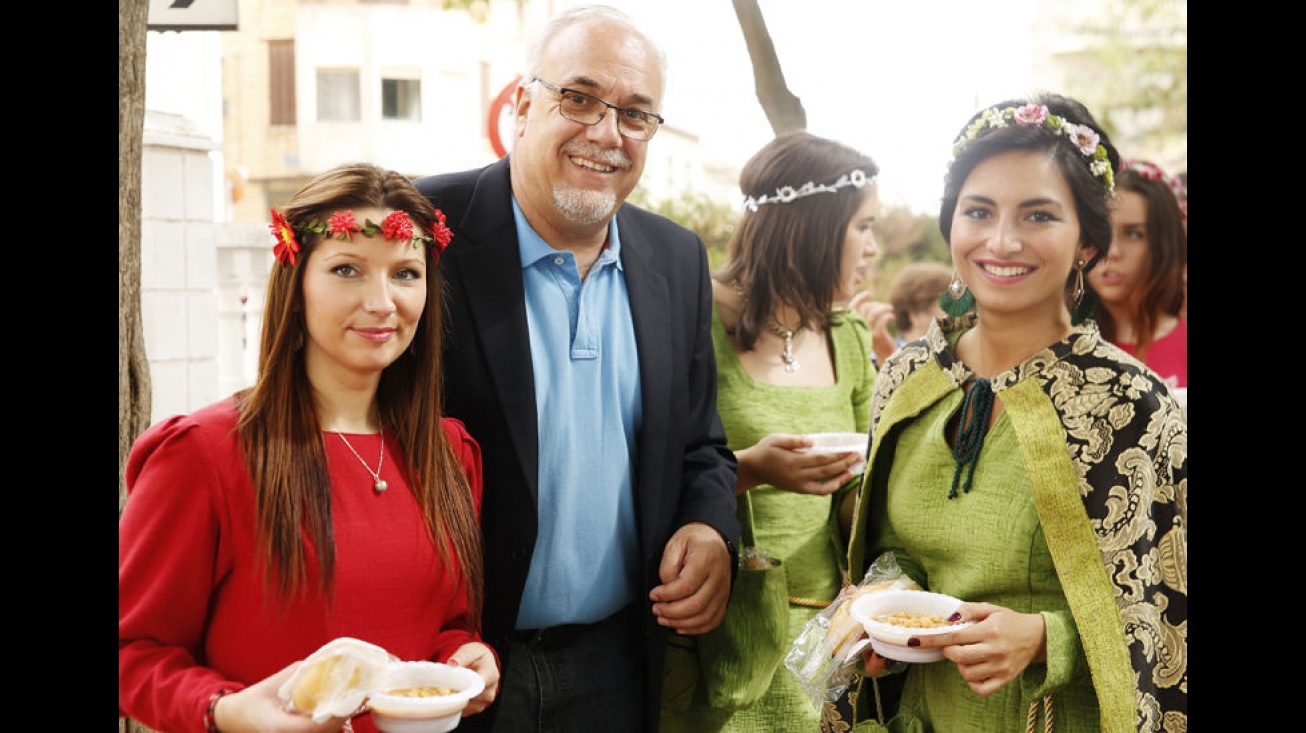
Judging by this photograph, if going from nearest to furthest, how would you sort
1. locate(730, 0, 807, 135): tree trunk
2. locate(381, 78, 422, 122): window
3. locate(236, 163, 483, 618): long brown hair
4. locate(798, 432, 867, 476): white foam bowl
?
1. locate(236, 163, 483, 618): long brown hair
2. locate(798, 432, 867, 476): white foam bowl
3. locate(730, 0, 807, 135): tree trunk
4. locate(381, 78, 422, 122): window

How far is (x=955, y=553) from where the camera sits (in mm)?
2201

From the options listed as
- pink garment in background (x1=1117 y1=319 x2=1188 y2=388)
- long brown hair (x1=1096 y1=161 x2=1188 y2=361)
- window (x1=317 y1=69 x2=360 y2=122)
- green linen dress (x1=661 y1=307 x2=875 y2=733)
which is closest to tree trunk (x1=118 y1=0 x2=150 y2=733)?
green linen dress (x1=661 y1=307 x2=875 y2=733)

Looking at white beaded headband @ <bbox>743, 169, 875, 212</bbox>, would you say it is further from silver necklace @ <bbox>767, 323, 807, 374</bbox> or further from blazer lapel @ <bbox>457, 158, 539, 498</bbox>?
blazer lapel @ <bbox>457, 158, 539, 498</bbox>

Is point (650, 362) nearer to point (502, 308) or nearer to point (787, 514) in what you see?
point (502, 308)

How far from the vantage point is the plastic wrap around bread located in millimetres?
1652

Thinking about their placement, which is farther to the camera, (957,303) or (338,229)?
(957,303)

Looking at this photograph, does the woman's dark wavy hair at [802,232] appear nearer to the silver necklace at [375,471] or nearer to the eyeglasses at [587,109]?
the eyeglasses at [587,109]

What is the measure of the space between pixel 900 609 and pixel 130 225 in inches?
70.3

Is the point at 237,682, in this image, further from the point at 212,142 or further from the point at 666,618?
the point at 212,142

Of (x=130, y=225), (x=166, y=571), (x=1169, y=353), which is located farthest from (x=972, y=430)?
(x=1169, y=353)

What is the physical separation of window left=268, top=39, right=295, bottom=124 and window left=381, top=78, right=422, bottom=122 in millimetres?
1535

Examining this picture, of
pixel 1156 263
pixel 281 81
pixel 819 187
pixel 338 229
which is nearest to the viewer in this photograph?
pixel 338 229

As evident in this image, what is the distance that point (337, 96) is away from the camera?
2009 centimetres

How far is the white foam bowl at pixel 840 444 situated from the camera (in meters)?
2.71
